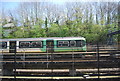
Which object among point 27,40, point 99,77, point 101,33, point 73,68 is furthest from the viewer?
point 101,33

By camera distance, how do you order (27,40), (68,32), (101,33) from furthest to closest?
1. (68,32)
2. (101,33)
3. (27,40)

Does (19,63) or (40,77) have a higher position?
(19,63)

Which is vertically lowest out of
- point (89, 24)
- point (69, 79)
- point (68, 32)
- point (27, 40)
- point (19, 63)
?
point (69, 79)

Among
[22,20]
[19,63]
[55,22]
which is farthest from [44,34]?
[19,63]

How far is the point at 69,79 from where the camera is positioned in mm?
1387

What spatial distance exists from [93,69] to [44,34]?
6252mm

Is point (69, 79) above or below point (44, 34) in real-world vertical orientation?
below

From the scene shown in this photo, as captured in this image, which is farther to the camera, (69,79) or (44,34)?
(44,34)

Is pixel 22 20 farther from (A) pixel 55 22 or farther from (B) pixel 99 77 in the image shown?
(B) pixel 99 77

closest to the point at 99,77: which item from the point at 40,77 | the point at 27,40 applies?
the point at 40,77

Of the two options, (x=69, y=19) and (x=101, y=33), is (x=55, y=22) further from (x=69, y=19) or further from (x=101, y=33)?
(x=101, y=33)

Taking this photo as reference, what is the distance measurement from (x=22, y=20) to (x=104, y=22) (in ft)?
20.4

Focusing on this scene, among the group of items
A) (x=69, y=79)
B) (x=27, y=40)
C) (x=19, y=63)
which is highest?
(x=27, y=40)

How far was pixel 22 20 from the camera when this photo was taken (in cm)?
754
